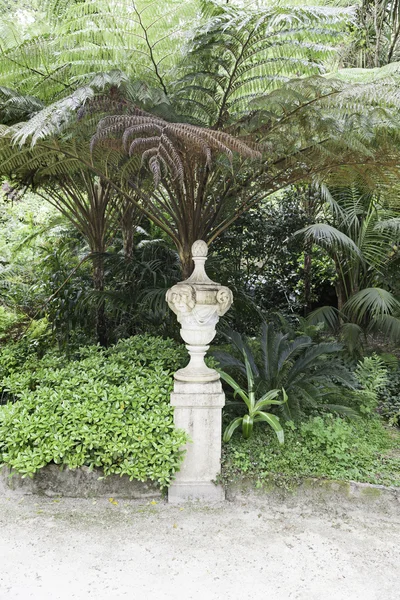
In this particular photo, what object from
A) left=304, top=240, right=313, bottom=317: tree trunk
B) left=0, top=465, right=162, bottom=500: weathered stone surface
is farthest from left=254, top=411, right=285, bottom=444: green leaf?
left=304, top=240, right=313, bottom=317: tree trunk

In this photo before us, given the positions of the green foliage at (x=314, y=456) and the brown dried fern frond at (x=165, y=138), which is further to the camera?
the green foliage at (x=314, y=456)

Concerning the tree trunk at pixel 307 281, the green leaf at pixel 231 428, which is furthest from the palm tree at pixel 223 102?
the tree trunk at pixel 307 281

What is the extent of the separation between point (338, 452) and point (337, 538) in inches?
22.3

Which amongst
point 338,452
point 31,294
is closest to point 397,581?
point 338,452

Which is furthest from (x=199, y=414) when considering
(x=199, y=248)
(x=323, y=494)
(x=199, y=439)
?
Answer: (x=199, y=248)

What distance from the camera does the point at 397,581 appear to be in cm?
205

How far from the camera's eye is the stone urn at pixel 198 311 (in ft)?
8.68

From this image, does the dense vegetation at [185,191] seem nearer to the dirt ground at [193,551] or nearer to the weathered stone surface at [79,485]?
the weathered stone surface at [79,485]

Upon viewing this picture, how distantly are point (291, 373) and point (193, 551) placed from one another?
1.62m

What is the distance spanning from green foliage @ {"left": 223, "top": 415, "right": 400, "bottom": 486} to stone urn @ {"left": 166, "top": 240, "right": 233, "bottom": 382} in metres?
0.56

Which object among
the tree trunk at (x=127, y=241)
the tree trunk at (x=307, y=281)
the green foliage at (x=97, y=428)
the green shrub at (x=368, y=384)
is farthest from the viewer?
the tree trunk at (x=307, y=281)

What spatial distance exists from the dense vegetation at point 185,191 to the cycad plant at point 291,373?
0.02 m

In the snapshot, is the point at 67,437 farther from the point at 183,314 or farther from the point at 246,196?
the point at 246,196

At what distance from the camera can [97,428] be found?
8.84 feet
